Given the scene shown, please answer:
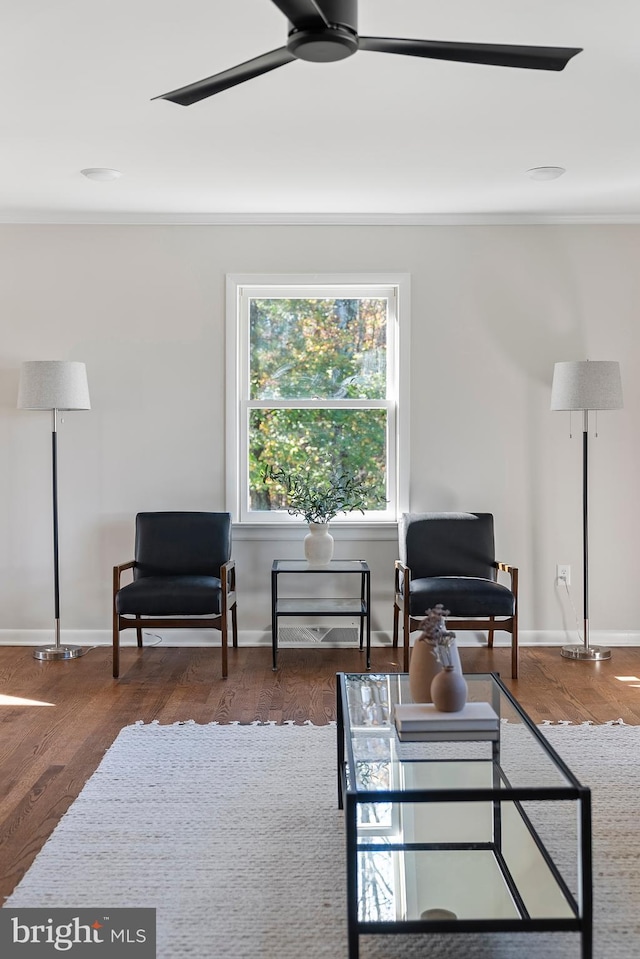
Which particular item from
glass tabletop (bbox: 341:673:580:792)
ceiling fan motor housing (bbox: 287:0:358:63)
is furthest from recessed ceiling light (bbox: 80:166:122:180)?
glass tabletop (bbox: 341:673:580:792)

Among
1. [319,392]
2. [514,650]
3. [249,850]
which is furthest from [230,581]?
[249,850]

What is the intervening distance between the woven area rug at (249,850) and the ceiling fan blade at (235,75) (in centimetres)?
223

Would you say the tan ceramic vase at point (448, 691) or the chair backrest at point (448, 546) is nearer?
the tan ceramic vase at point (448, 691)

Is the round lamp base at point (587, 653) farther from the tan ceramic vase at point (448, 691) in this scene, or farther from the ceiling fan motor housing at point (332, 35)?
the ceiling fan motor housing at point (332, 35)

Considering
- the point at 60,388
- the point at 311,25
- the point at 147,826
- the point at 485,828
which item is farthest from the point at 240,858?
the point at 60,388

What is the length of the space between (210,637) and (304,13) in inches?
152

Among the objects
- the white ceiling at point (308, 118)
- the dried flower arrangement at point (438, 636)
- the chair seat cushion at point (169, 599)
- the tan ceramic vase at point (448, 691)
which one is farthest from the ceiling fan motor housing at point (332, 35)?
the chair seat cushion at point (169, 599)

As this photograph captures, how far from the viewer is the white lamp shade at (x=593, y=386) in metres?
4.70

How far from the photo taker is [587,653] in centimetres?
486

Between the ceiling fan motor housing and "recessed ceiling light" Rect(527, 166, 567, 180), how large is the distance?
2.38 m

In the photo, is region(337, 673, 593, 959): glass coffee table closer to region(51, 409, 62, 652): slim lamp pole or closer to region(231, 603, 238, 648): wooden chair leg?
region(231, 603, 238, 648): wooden chair leg

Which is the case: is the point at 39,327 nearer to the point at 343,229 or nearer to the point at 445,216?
the point at 343,229

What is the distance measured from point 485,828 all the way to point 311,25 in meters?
2.18

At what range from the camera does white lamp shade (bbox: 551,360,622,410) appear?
4699mm
